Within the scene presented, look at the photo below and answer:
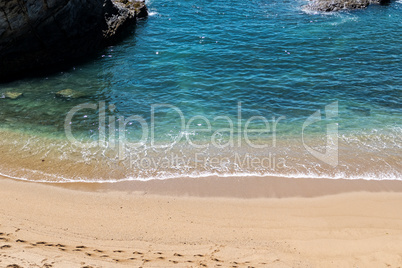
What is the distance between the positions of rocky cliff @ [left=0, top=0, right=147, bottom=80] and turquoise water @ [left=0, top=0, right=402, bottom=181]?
110 cm

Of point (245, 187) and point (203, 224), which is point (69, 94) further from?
point (203, 224)

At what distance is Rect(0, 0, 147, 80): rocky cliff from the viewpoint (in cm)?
1611

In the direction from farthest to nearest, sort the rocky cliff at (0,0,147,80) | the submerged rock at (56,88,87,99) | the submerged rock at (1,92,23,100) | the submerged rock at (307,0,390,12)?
the submerged rock at (307,0,390,12) → the rocky cliff at (0,0,147,80) → the submerged rock at (56,88,87,99) → the submerged rock at (1,92,23,100)

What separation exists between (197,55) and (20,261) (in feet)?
46.9

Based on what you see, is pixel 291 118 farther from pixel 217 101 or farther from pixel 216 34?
pixel 216 34

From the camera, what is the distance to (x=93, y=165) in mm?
11258

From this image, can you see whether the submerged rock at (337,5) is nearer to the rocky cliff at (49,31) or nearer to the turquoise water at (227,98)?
the turquoise water at (227,98)

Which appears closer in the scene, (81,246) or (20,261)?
(20,261)

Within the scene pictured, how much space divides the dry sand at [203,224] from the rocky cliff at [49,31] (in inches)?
338

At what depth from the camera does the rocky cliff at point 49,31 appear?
16.1 m

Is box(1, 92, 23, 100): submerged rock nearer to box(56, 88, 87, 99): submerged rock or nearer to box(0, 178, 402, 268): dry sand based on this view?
box(56, 88, 87, 99): submerged rock

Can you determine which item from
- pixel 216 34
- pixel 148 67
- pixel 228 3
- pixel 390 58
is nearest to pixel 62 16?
pixel 148 67

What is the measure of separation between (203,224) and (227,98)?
7.45m

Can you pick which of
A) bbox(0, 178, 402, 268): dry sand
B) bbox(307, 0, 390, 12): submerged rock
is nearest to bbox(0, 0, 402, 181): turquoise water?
bbox(0, 178, 402, 268): dry sand
